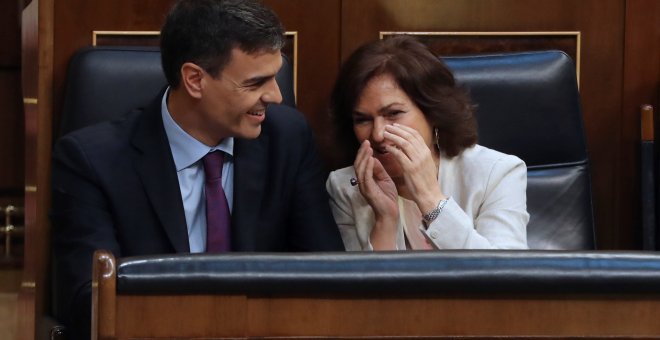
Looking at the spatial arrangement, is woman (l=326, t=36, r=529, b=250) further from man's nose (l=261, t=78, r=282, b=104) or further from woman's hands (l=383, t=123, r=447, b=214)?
man's nose (l=261, t=78, r=282, b=104)

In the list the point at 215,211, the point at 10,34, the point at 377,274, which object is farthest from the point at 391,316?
the point at 10,34

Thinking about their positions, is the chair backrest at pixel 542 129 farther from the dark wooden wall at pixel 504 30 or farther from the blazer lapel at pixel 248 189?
the blazer lapel at pixel 248 189

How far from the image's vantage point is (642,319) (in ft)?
3.61

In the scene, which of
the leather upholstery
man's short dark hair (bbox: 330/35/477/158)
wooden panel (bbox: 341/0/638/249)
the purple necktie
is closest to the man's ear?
the purple necktie

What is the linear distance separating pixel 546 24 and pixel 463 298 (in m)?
1.29

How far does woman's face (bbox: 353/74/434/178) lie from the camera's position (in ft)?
6.86

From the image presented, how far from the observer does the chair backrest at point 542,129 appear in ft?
7.06

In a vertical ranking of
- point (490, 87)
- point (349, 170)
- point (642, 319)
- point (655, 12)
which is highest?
point (655, 12)

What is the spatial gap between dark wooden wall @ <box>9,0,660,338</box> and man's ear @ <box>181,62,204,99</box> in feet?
1.10

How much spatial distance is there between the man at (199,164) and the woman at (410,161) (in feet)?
0.37

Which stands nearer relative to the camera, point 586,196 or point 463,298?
point 463,298

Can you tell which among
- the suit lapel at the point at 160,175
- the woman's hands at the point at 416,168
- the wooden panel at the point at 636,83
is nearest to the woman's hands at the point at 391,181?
the woman's hands at the point at 416,168

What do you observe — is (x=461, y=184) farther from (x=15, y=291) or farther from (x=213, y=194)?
(x=15, y=291)

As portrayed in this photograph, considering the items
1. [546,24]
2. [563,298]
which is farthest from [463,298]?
[546,24]
